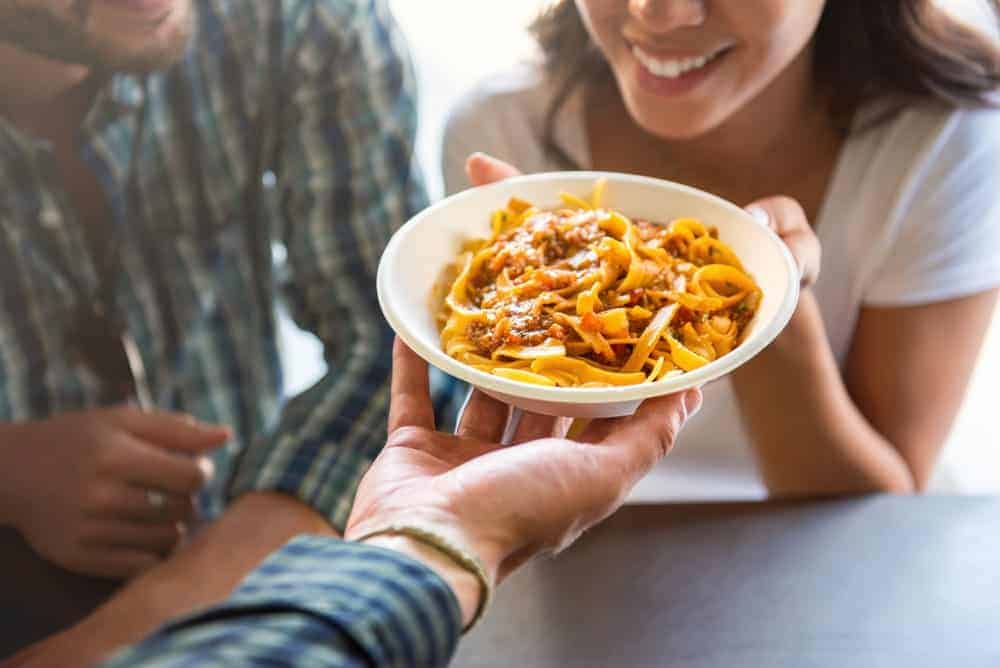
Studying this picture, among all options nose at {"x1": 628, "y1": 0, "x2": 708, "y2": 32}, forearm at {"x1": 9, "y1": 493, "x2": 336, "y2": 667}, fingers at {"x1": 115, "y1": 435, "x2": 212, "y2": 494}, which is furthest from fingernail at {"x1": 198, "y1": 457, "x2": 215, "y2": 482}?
nose at {"x1": 628, "y1": 0, "x2": 708, "y2": 32}

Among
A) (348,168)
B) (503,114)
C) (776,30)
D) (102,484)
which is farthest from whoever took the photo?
(503,114)

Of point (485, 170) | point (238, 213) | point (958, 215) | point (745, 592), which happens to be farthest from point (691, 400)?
point (238, 213)

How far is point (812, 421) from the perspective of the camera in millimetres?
1212

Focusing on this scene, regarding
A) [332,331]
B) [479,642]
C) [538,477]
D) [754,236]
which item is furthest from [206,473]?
[754,236]

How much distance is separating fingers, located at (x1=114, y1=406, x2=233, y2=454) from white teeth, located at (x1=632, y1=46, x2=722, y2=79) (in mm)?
797

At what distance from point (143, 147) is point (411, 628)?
3.20 feet

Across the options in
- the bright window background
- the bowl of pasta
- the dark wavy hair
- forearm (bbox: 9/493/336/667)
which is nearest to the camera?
the bowl of pasta

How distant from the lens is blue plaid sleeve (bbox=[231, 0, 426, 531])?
1304 millimetres

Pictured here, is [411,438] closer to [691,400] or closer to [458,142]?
[691,400]

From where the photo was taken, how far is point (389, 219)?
1.31 meters

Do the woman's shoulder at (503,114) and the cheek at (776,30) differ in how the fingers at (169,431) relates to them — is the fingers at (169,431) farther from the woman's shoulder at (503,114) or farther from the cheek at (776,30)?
the cheek at (776,30)

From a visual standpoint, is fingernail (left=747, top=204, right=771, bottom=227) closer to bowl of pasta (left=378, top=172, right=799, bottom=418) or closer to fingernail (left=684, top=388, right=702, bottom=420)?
bowl of pasta (left=378, top=172, right=799, bottom=418)

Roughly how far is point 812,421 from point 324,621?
844 millimetres

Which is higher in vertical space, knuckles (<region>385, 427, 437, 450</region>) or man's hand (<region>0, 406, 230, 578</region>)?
knuckles (<region>385, 427, 437, 450</region>)
